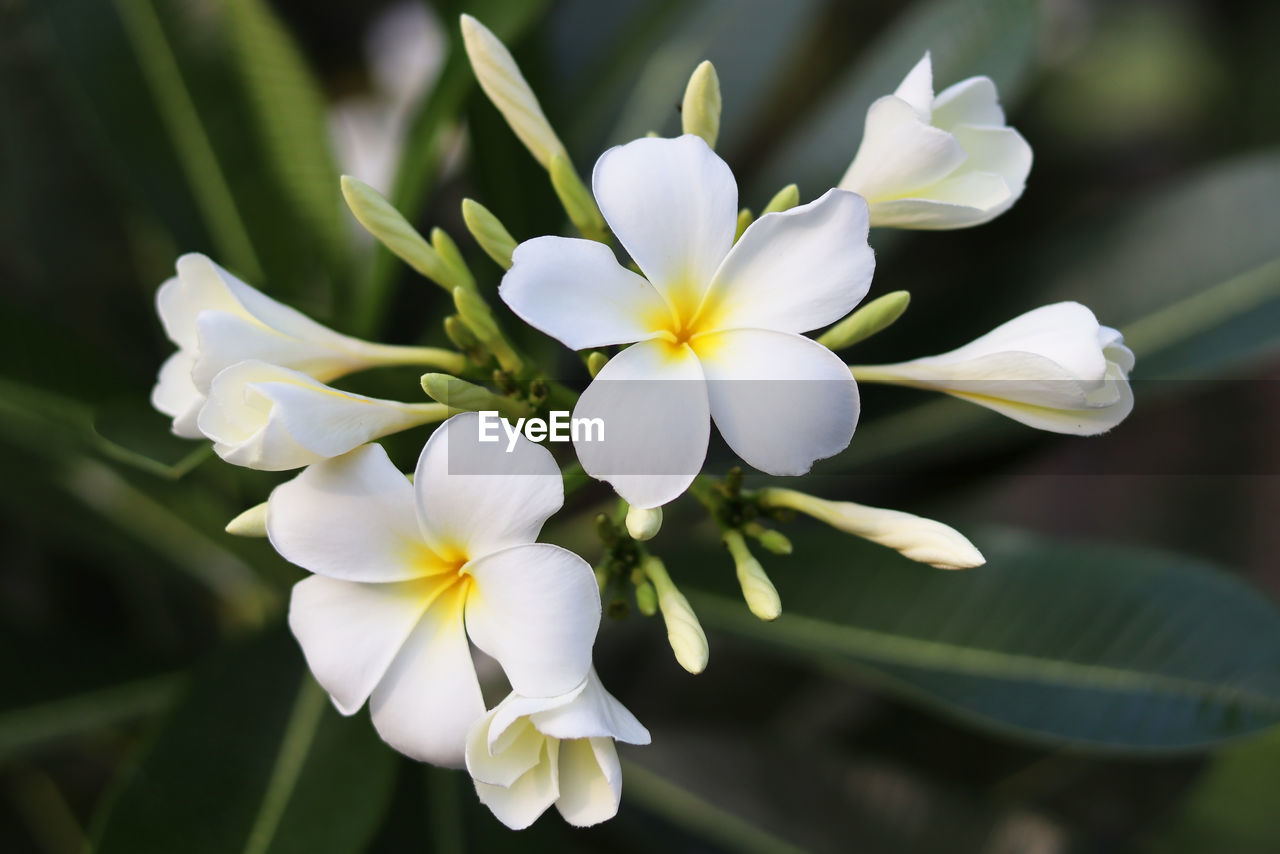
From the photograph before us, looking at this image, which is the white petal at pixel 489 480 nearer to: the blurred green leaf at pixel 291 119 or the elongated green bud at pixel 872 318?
the elongated green bud at pixel 872 318

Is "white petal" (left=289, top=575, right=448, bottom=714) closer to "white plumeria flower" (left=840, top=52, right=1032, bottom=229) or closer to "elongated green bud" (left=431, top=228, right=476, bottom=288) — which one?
"elongated green bud" (left=431, top=228, right=476, bottom=288)

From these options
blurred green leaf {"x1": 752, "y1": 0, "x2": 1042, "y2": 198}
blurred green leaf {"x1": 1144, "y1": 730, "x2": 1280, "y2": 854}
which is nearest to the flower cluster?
blurred green leaf {"x1": 752, "y1": 0, "x2": 1042, "y2": 198}

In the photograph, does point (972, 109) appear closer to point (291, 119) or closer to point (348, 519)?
point (348, 519)

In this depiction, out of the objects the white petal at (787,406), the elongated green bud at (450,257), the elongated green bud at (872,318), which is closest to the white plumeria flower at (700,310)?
the white petal at (787,406)

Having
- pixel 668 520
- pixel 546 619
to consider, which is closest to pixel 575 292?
pixel 546 619

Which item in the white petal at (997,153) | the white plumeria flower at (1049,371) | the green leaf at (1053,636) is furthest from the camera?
the green leaf at (1053,636)

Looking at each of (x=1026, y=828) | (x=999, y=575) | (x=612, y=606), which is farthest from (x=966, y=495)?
(x=612, y=606)
